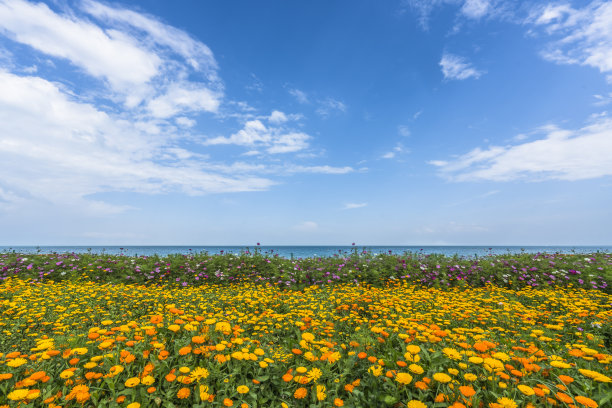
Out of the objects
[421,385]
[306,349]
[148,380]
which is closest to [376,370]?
[421,385]

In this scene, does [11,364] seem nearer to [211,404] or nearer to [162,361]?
[162,361]

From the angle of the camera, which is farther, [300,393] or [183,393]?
[300,393]

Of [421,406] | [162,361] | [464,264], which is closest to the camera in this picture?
[421,406]

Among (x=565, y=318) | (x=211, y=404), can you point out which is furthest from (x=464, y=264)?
(x=211, y=404)

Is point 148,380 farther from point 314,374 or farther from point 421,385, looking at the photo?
point 421,385

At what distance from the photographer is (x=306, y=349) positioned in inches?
122

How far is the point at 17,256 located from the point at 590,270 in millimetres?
20573

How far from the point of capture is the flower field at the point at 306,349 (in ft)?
7.61

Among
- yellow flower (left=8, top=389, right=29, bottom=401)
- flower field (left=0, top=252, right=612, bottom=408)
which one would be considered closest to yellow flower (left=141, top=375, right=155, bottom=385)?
flower field (left=0, top=252, right=612, bottom=408)

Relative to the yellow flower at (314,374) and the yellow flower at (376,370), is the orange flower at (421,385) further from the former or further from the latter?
the yellow flower at (314,374)

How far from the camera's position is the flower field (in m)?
2.32

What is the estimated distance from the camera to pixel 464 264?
10484mm

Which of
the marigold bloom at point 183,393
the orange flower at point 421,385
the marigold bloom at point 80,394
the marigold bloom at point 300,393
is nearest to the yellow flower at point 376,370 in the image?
the orange flower at point 421,385

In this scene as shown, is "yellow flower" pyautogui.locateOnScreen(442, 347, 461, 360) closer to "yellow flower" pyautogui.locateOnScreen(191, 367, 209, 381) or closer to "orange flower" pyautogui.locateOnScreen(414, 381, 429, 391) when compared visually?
"orange flower" pyautogui.locateOnScreen(414, 381, 429, 391)
